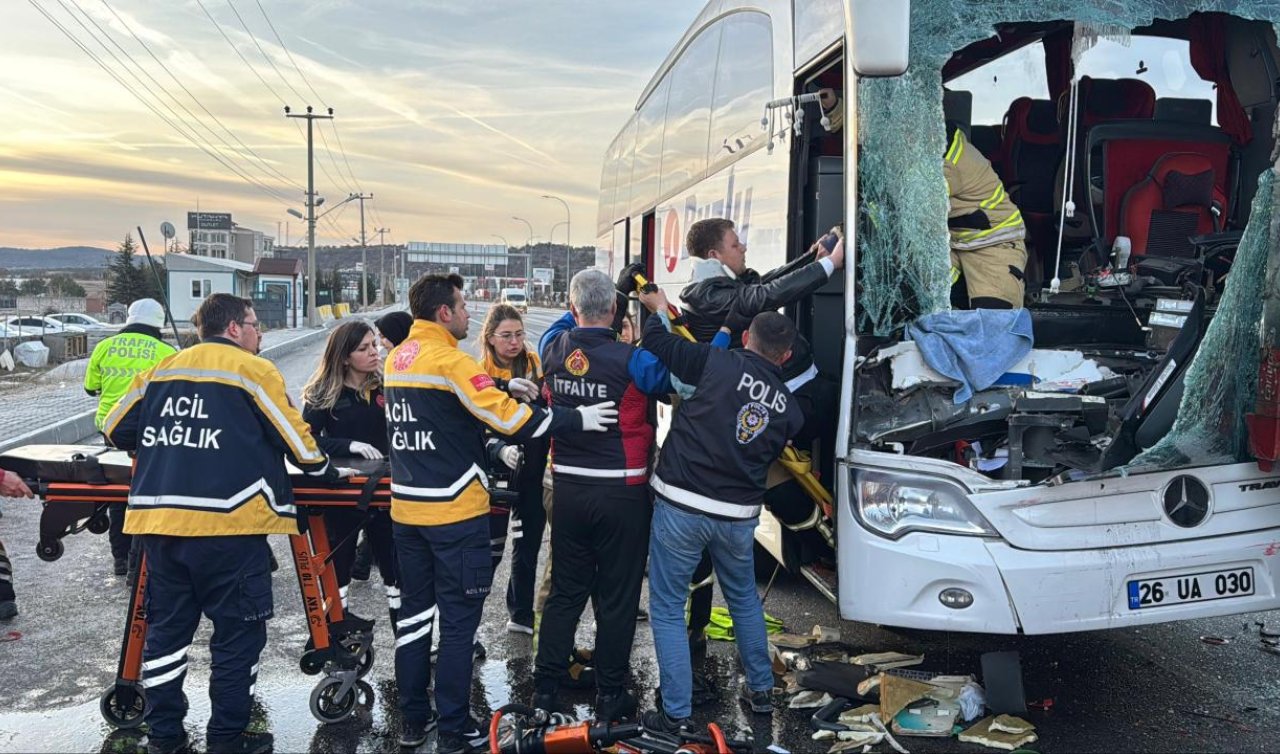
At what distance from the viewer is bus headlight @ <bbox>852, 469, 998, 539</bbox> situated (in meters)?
3.95

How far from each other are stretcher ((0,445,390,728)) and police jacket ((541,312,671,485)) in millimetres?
888

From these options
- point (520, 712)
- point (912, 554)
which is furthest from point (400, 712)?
point (912, 554)

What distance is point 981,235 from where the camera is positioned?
16.0ft

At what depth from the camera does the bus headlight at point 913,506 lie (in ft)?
13.0

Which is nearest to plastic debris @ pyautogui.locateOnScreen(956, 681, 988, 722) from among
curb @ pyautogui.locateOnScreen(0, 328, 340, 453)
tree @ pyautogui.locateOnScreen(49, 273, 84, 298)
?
curb @ pyautogui.locateOnScreen(0, 328, 340, 453)

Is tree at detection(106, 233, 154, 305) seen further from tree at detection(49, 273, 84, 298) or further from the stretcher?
the stretcher

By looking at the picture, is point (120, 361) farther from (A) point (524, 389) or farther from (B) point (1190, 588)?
(B) point (1190, 588)

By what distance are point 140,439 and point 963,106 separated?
4.53m

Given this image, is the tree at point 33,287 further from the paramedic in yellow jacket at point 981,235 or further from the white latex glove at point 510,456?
the paramedic in yellow jacket at point 981,235

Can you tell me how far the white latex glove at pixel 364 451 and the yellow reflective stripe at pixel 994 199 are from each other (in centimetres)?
319

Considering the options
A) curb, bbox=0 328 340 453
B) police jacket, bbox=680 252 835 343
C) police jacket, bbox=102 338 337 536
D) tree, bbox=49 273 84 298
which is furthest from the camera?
tree, bbox=49 273 84 298

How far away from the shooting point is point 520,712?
3.91m

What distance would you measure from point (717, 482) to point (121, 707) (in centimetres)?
272

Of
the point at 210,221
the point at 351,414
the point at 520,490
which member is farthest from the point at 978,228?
the point at 210,221
